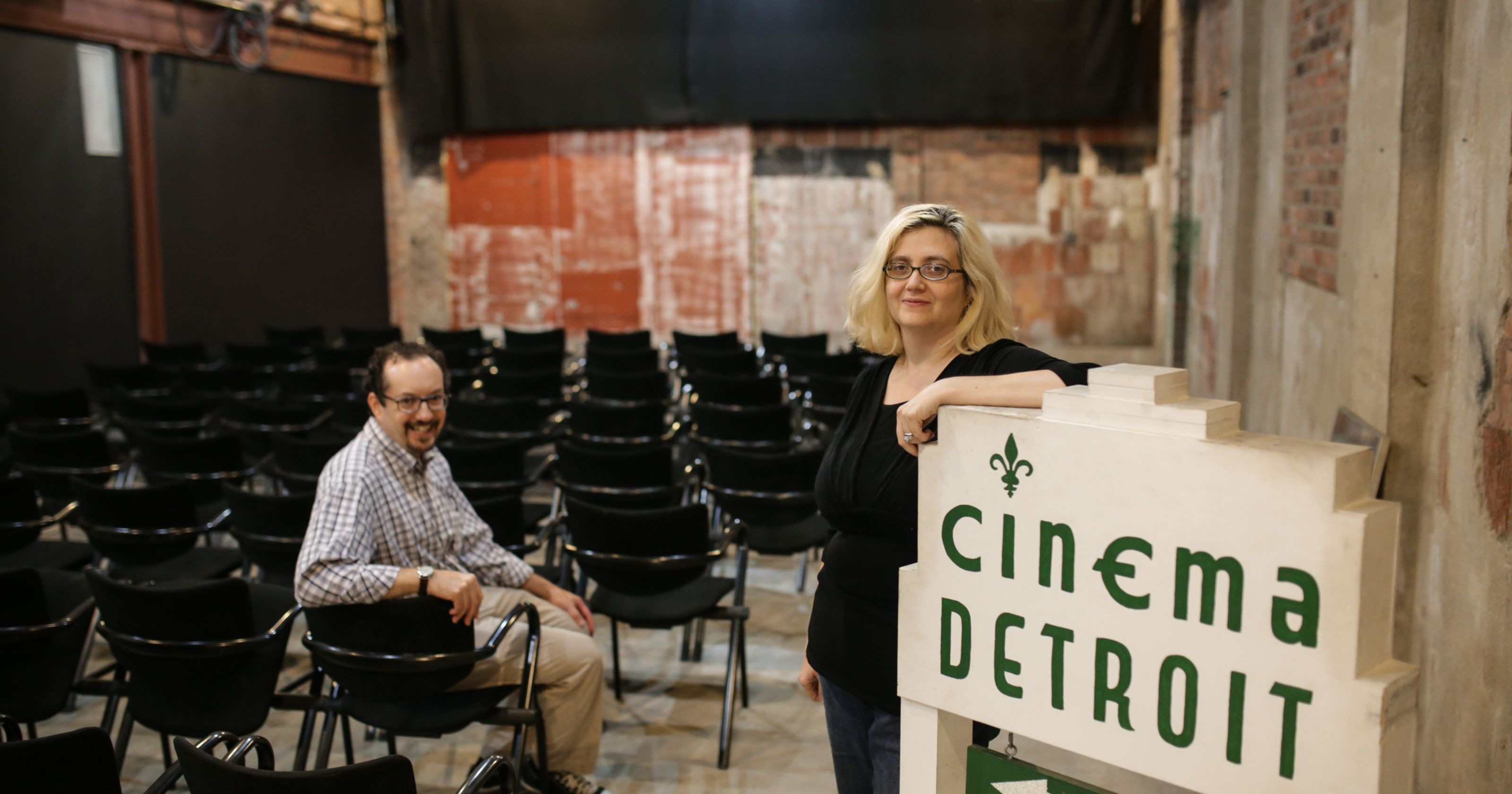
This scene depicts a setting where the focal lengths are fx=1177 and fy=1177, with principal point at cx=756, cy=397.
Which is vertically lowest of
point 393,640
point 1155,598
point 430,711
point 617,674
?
point 617,674

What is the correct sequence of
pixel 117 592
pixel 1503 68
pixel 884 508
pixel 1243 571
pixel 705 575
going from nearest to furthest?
1. pixel 1243 571
2. pixel 884 508
3. pixel 1503 68
4. pixel 117 592
5. pixel 705 575

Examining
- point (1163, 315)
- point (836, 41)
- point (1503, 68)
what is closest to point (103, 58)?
point (836, 41)

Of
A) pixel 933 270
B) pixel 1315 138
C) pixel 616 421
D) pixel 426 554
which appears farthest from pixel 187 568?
pixel 1315 138

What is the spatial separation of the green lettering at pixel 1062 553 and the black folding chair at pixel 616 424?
13.2 feet

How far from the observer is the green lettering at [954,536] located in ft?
5.37

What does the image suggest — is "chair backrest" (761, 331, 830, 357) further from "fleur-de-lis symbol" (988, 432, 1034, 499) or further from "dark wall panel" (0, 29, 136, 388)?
"fleur-de-lis symbol" (988, 432, 1034, 499)

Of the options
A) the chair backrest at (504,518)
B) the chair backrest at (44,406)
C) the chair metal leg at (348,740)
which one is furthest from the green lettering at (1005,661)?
the chair backrest at (44,406)

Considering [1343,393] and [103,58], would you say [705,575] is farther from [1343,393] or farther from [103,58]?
[103,58]

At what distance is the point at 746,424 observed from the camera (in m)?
5.26

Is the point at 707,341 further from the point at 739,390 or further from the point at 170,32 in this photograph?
the point at 170,32

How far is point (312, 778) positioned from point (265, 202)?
945 centimetres

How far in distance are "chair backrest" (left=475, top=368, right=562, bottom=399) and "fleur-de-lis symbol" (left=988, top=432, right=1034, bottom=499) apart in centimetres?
507

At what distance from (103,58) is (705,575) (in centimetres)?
739

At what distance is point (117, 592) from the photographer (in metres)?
2.92
